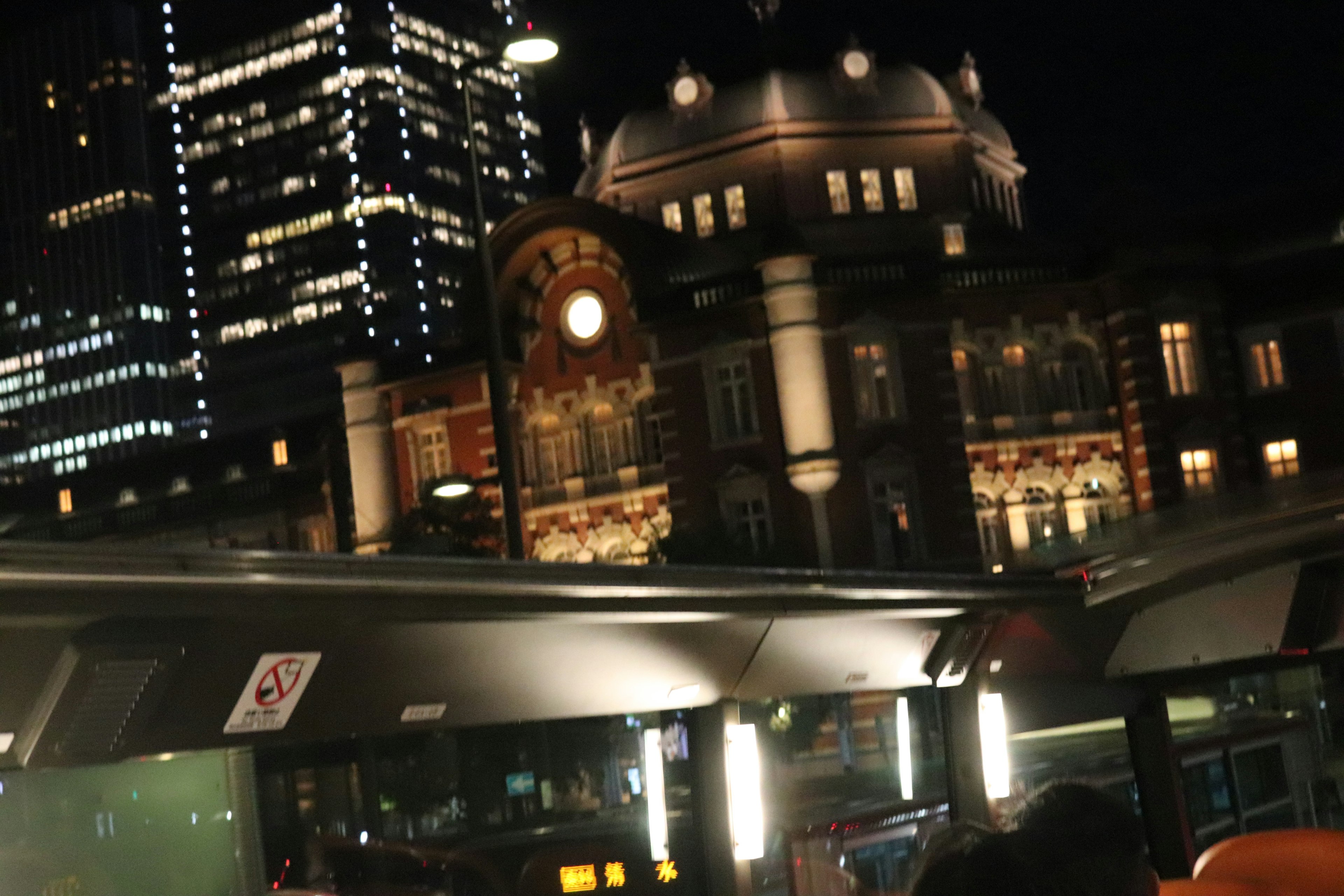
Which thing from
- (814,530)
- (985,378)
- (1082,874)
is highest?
(985,378)

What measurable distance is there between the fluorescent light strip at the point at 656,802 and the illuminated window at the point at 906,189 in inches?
1462

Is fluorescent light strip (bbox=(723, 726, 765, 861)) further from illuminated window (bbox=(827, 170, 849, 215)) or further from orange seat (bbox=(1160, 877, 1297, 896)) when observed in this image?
illuminated window (bbox=(827, 170, 849, 215))

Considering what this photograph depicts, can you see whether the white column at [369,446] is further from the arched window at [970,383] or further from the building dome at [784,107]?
the arched window at [970,383]

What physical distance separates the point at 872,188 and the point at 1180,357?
971 cm

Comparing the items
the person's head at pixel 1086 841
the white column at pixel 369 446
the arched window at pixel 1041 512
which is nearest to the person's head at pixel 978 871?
the person's head at pixel 1086 841

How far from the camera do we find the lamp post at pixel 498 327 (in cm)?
1268

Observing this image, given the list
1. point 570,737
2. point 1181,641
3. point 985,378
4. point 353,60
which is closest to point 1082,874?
point 570,737

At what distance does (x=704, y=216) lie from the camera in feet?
149

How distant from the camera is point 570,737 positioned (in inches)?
349

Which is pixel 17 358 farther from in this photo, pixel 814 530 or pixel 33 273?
pixel 814 530

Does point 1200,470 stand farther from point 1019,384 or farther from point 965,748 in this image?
point 965,748

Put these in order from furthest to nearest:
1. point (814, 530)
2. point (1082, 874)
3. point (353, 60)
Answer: point (353, 60), point (814, 530), point (1082, 874)

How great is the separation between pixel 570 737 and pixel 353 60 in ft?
430

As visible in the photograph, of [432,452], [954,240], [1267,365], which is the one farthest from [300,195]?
[1267,365]
